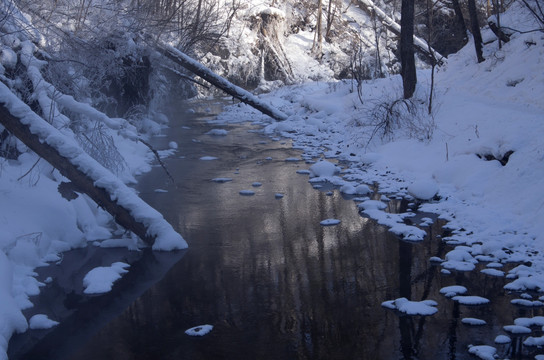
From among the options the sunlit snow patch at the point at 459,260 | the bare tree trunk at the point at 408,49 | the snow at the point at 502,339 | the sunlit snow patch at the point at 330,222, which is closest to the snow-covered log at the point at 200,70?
the bare tree trunk at the point at 408,49

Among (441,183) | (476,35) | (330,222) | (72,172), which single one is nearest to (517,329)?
(330,222)

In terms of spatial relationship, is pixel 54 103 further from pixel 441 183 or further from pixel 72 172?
pixel 441 183

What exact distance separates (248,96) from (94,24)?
16.4ft

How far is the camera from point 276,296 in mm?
5484

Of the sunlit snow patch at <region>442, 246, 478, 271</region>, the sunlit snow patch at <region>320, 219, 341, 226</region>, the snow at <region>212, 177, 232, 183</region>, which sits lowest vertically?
the sunlit snow patch at <region>442, 246, 478, 271</region>

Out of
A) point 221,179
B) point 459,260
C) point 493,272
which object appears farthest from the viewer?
point 221,179

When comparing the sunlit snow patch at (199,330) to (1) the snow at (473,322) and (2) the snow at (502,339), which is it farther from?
(2) the snow at (502,339)

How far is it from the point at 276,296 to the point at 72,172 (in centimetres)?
303

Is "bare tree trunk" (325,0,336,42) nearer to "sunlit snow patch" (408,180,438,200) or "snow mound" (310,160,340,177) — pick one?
Answer: "snow mound" (310,160,340,177)

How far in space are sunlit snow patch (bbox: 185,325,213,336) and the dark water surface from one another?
0.06 metres

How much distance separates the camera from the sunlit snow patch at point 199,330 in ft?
15.7

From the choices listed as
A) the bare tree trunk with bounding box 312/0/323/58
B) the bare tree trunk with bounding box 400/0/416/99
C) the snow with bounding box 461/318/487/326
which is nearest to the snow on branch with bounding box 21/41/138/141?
the snow with bounding box 461/318/487/326

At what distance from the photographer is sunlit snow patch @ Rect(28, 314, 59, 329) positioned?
200 inches

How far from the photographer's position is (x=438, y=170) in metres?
9.48
